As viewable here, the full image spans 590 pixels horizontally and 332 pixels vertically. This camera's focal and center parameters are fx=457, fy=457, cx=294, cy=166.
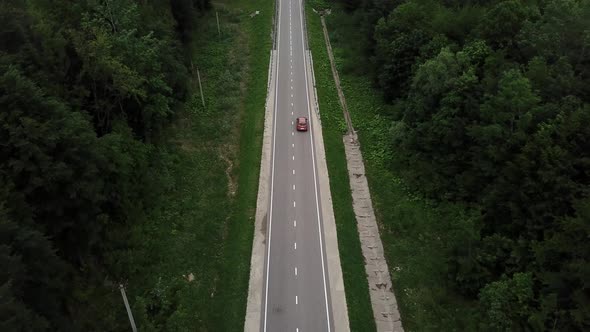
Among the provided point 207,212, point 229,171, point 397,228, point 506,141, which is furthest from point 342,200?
point 506,141

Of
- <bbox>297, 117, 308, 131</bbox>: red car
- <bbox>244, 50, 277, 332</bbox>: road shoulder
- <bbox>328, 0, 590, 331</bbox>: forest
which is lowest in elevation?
<bbox>244, 50, 277, 332</bbox>: road shoulder

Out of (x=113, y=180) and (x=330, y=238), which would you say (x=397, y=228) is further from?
(x=113, y=180)

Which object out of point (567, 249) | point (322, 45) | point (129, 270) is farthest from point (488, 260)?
point (322, 45)

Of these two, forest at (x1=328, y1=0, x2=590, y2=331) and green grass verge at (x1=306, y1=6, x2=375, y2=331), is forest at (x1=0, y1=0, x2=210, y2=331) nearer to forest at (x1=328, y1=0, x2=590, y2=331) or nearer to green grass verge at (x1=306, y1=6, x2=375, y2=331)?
green grass verge at (x1=306, y1=6, x2=375, y2=331)

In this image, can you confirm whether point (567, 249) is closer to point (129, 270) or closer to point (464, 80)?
point (464, 80)

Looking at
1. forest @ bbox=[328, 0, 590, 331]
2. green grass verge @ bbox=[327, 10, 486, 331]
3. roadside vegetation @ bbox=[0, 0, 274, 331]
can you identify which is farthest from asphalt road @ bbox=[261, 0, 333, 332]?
forest @ bbox=[328, 0, 590, 331]

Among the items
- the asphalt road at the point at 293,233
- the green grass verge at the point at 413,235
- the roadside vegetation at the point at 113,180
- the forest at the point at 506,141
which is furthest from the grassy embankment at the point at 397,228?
the roadside vegetation at the point at 113,180

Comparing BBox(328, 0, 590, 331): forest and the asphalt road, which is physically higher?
BBox(328, 0, 590, 331): forest

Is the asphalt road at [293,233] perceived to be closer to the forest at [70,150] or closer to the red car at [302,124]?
the red car at [302,124]
